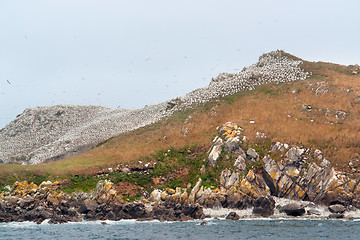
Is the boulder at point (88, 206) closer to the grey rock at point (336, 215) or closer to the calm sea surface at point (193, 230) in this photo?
the calm sea surface at point (193, 230)

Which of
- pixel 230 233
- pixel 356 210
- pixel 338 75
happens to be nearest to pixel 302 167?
pixel 356 210

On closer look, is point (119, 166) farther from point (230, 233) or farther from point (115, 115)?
point (115, 115)

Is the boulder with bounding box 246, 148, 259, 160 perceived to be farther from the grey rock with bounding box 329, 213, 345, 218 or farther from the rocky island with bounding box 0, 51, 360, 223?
the grey rock with bounding box 329, 213, 345, 218

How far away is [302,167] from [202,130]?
22.5 meters

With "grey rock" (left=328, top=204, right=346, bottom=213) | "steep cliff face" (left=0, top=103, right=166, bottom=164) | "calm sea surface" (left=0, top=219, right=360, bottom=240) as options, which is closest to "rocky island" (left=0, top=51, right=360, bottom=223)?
"grey rock" (left=328, top=204, right=346, bottom=213)

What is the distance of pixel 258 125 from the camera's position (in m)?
67.8

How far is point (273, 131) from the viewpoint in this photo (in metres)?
64.8

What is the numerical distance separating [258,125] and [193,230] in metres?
32.1

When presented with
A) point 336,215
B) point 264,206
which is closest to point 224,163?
point 264,206

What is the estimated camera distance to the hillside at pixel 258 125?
60.9 meters

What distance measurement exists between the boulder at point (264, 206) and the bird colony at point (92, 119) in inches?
1558

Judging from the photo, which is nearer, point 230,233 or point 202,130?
point 230,233

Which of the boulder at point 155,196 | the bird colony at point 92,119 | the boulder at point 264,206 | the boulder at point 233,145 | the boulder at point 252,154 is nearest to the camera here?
the boulder at point 264,206

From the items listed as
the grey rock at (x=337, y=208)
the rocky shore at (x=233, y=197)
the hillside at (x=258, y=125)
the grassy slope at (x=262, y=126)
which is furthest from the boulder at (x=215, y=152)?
the grey rock at (x=337, y=208)
